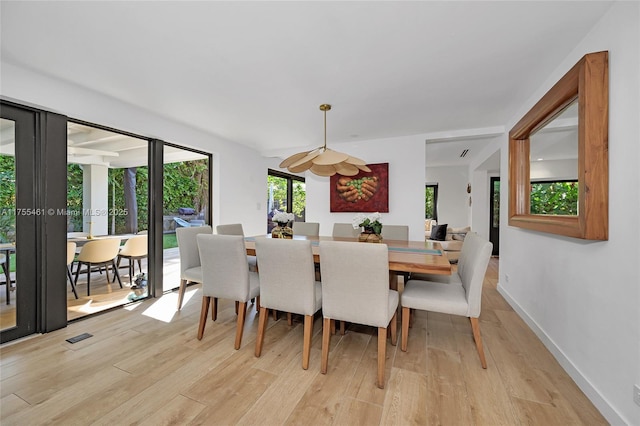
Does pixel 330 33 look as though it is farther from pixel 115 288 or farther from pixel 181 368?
pixel 115 288

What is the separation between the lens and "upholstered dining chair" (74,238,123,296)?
3.01m

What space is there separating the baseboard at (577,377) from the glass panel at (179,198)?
361cm

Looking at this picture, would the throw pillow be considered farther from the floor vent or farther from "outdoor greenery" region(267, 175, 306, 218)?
the floor vent

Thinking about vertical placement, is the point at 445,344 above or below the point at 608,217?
below

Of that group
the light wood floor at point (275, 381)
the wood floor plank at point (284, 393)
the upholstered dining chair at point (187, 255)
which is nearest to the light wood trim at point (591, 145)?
the light wood floor at point (275, 381)

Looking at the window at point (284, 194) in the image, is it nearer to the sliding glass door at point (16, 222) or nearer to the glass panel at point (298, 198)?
the glass panel at point (298, 198)

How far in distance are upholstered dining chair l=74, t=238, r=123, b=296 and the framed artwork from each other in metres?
3.06

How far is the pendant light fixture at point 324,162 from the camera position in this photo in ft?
8.13

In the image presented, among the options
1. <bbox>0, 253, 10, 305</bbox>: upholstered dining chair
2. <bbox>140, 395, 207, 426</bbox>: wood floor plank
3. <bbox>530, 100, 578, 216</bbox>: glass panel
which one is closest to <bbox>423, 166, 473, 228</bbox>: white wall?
<bbox>530, 100, 578, 216</bbox>: glass panel

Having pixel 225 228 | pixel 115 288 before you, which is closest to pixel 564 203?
pixel 225 228

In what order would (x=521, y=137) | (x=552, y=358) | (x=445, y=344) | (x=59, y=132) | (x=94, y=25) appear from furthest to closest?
(x=521, y=137) → (x=59, y=132) → (x=445, y=344) → (x=552, y=358) → (x=94, y=25)

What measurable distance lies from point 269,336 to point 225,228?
143 cm

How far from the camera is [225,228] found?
328 centimetres

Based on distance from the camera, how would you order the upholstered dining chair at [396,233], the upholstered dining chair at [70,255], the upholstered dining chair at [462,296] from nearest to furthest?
the upholstered dining chair at [462,296], the upholstered dining chair at [70,255], the upholstered dining chair at [396,233]
